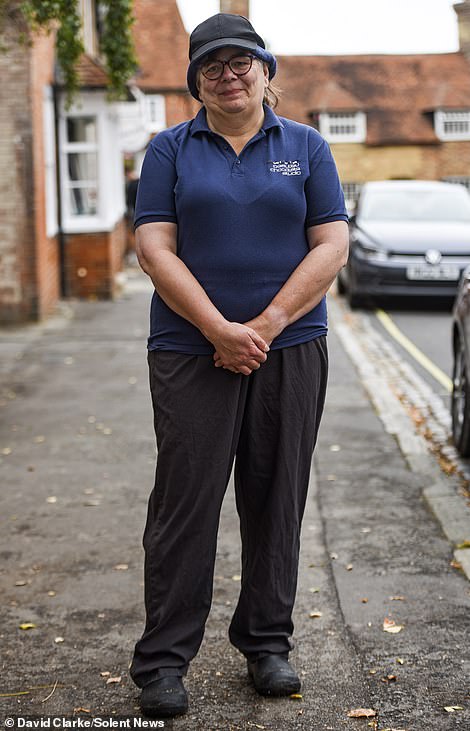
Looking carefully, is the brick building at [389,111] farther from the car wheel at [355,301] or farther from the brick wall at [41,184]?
the brick wall at [41,184]

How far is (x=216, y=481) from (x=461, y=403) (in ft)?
14.4

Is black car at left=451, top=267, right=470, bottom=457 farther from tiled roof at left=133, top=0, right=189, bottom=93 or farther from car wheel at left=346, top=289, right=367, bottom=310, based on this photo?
tiled roof at left=133, top=0, right=189, bottom=93

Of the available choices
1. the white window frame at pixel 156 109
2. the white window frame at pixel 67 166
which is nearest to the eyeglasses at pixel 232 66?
the white window frame at pixel 67 166

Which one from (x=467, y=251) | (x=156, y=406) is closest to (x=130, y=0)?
(x=467, y=251)

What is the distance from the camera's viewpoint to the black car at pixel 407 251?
16.0 meters

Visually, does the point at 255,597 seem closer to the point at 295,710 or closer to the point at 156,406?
the point at 295,710

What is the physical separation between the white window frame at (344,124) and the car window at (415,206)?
111 ft

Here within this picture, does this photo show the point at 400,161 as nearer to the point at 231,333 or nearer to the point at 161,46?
the point at 161,46

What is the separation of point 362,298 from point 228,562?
1160 cm

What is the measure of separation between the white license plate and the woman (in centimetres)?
1220

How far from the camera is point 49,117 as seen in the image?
1789 cm

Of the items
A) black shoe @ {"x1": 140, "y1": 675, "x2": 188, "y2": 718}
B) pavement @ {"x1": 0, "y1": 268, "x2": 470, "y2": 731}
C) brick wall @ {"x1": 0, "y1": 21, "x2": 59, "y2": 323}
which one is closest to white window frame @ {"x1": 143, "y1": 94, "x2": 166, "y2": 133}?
brick wall @ {"x1": 0, "y1": 21, "x2": 59, "y2": 323}

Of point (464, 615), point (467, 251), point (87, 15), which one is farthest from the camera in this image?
point (87, 15)

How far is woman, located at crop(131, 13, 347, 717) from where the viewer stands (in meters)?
3.73
